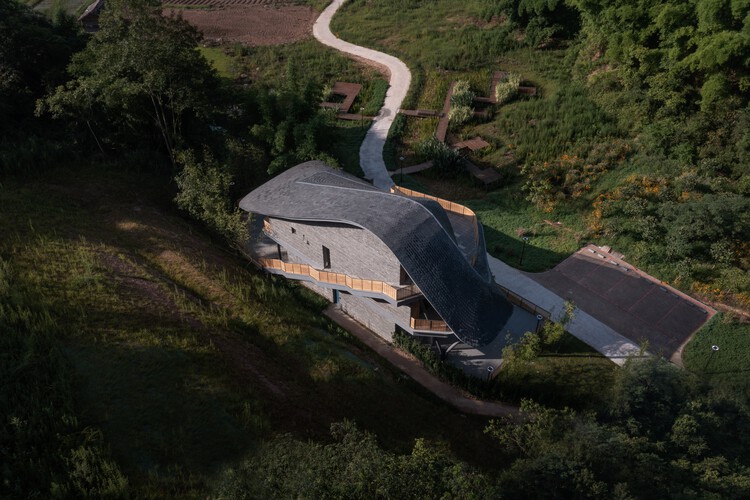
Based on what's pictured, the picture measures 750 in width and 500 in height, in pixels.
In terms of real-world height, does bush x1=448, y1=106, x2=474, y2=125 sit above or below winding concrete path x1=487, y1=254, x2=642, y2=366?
above

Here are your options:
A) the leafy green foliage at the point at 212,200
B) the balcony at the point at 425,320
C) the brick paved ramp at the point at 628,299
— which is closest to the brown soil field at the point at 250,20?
the leafy green foliage at the point at 212,200

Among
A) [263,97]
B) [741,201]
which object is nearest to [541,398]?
[741,201]

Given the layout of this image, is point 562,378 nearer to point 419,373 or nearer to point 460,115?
point 419,373

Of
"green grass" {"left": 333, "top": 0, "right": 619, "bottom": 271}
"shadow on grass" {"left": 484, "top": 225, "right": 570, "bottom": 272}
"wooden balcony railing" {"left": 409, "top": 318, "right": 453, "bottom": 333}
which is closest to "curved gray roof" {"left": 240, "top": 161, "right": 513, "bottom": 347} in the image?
"wooden balcony railing" {"left": 409, "top": 318, "right": 453, "bottom": 333}

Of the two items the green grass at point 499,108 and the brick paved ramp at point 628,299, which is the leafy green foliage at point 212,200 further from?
the brick paved ramp at point 628,299

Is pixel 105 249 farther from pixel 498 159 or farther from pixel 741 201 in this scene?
pixel 741 201

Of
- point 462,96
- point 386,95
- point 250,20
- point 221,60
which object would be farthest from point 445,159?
point 250,20

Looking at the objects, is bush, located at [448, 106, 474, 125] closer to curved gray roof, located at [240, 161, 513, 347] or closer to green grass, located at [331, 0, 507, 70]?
green grass, located at [331, 0, 507, 70]
